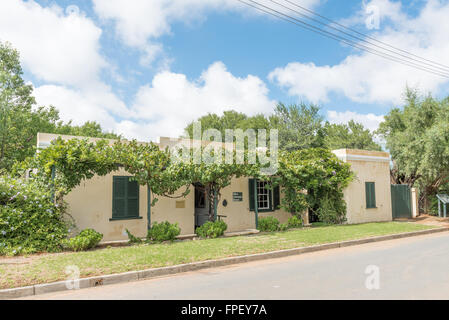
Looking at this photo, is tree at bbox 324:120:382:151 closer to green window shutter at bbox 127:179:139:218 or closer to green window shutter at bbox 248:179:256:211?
green window shutter at bbox 248:179:256:211

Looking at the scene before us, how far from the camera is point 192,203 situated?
1368cm

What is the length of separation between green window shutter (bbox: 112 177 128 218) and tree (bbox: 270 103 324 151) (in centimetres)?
2123

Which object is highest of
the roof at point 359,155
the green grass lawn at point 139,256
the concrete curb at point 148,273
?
the roof at point 359,155

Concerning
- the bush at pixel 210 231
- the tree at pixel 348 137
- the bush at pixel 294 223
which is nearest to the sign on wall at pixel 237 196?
the bush at pixel 294 223

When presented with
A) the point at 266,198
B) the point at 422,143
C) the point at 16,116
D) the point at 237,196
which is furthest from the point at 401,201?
the point at 16,116

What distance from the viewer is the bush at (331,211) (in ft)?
51.9

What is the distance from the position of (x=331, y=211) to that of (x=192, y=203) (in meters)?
6.60

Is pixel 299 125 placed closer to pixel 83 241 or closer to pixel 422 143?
pixel 422 143

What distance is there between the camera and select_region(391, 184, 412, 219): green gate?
777 inches

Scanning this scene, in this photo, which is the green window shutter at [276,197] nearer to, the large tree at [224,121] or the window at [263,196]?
the window at [263,196]

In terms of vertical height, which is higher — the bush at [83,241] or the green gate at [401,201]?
the green gate at [401,201]

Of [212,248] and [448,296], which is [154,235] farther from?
[448,296]

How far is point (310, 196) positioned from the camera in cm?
1557
